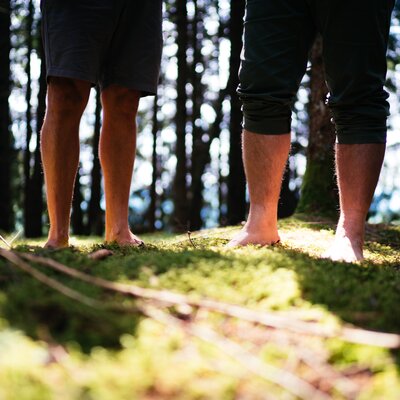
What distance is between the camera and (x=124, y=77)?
112 inches

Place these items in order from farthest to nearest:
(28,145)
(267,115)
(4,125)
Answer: (28,145)
(4,125)
(267,115)

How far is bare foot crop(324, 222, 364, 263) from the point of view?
2.27 metres

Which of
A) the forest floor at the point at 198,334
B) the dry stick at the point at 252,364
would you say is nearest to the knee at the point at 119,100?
the forest floor at the point at 198,334

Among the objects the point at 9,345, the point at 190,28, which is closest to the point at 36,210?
the point at 190,28

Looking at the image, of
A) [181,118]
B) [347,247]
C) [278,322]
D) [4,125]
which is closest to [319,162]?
[347,247]

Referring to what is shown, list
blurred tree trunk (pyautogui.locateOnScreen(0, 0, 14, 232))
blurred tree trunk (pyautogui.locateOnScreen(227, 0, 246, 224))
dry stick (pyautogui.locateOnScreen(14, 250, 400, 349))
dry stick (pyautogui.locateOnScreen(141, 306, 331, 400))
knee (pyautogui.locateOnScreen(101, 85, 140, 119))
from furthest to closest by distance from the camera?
blurred tree trunk (pyautogui.locateOnScreen(0, 0, 14, 232)) → blurred tree trunk (pyautogui.locateOnScreen(227, 0, 246, 224)) → knee (pyautogui.locateOnScreen(101, 85, 140, 119)) → dry stick (pyautogui.locateOnScreen(14, 250, 400, 349)) → dry stick (pyautogui.locateOnScreen(141, 306, 331, 400))

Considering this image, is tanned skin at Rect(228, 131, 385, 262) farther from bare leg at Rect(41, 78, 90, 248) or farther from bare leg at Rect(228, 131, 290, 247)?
bare leg at Rect(41, 78, 90, 248)

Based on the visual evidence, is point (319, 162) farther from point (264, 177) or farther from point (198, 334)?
point (198, 334)

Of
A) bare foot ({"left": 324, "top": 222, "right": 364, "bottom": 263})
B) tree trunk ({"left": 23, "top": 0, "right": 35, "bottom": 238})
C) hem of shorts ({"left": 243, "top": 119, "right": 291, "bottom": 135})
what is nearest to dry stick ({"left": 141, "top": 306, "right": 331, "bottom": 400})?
bare foot ({"left": 324, "top": 222, "right": 364, "bottom": 263})

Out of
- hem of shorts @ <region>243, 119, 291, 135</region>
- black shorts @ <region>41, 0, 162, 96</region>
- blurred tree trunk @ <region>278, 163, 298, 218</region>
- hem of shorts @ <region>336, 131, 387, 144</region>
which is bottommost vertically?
blurred tree trunk @ <region>278, 163, 298, 218</region>

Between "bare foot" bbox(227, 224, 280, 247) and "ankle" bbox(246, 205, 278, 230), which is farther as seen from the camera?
"ankle" bbox(246, 205, 278, 230)

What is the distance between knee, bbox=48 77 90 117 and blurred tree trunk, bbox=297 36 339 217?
360cm

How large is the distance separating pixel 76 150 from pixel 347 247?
5.35ft

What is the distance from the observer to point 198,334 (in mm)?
1088
